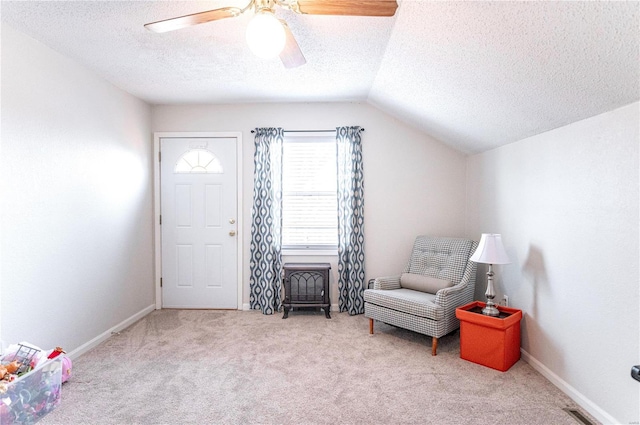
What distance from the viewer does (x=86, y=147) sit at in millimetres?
2883

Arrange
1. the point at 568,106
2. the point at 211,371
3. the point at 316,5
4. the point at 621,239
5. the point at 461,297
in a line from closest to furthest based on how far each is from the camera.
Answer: the point at 316,5 → the point at 621,239 → the point at 568,106 → the point at 211,371 → the point at 461,297

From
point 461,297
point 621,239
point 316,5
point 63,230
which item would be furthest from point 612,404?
point 63,230

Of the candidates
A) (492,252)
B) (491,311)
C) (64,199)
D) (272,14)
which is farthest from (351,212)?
→ (64,199)

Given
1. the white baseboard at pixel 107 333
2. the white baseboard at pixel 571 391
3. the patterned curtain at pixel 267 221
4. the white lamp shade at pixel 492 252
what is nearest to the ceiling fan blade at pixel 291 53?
the patterned curtain at pixel 267 221

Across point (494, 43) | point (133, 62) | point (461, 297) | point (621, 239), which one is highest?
point (133, 62)

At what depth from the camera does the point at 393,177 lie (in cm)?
397

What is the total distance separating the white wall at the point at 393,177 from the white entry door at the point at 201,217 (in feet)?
1.51

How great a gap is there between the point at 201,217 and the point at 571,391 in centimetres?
370

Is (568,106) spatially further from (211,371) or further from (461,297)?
(211,371)

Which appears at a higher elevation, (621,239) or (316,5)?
(316,5)

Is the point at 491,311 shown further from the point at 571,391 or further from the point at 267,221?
the point at 267,221

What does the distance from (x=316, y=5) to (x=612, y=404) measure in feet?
8.59

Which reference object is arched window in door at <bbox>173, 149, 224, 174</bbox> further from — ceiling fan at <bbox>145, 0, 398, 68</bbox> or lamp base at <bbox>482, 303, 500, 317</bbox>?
lamp base at <bbox>482, 303, 500, 317</bbox>

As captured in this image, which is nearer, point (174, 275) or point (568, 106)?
point (568, 106)
